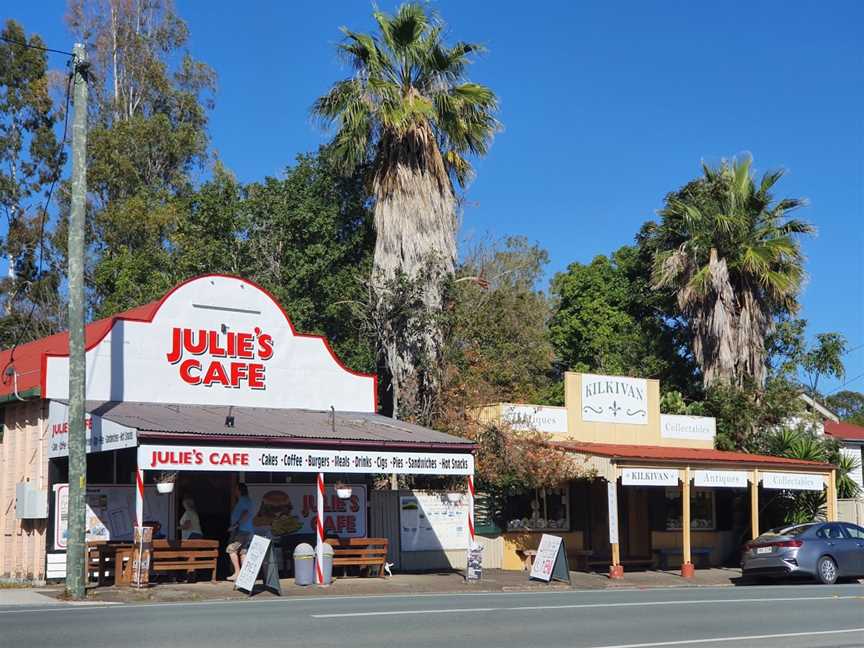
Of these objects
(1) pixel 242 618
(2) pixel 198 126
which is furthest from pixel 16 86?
(1) pixel 242 618

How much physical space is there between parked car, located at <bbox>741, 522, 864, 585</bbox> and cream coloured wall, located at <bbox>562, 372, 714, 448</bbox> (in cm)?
526

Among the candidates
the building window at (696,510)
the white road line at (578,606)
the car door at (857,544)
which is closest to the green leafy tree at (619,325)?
the building window at (696,510)

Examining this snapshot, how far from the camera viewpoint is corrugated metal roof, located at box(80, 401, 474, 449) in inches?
772

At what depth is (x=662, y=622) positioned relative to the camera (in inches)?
580

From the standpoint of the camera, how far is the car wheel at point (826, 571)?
23.8 metres

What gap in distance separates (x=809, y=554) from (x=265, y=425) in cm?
1192

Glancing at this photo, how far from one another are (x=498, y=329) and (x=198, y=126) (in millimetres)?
21981

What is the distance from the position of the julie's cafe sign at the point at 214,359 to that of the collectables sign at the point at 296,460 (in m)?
3.35

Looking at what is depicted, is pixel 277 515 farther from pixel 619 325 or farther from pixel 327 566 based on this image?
pixel 619 325

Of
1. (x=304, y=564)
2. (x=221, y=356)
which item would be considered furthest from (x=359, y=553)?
(x=221, y=356)

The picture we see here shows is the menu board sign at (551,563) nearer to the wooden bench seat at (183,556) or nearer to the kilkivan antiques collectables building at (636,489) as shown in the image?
the kilkivan antiques collectables building at (636,489)

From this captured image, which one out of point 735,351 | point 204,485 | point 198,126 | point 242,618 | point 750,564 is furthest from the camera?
point 198,126

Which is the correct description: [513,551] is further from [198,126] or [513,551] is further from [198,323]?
[198,126]

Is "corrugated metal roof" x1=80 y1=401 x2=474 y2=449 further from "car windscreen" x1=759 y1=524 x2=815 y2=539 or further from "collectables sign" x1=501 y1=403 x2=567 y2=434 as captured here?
"car windscreen" x1=759 y1=524 x2=815 y2=539
